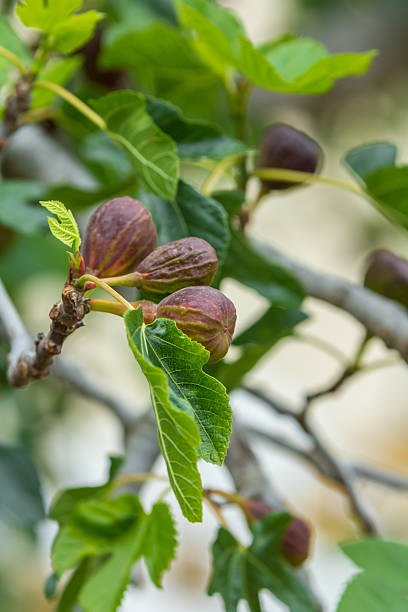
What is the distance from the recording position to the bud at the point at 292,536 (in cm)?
67

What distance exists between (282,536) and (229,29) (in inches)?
19.5


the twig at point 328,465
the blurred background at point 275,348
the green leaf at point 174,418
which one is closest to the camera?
the green leaf at point 174,418

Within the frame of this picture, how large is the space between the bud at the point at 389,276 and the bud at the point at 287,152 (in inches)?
4.7

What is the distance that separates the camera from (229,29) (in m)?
0.69

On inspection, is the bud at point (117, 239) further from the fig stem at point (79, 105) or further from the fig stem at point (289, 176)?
the fig stem at point (289, 176)

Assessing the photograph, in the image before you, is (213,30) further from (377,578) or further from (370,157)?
(377,578)

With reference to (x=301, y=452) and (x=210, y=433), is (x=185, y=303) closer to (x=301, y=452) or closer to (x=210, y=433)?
(x=210, y=433)

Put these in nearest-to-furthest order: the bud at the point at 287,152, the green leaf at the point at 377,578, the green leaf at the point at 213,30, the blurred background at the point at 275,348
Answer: the green leaf at the point at 377,578
the green leaf at the point at 213,30
the bud at the point at 287,152
the blurred background at the point at 275,348

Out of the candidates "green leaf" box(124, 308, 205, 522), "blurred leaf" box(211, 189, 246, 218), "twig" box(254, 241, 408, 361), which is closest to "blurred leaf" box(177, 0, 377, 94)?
"blurred leaf" box(211, 189, 246, 218)

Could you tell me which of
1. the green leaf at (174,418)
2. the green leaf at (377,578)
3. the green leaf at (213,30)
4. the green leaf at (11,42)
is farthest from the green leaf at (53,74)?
the green leaf at (377,578)

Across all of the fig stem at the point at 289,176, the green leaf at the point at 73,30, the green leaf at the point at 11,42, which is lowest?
the fig stem at the point at 289,176

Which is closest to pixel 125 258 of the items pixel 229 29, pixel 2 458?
pixel 229 29

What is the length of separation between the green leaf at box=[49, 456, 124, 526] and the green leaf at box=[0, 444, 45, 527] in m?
0.15

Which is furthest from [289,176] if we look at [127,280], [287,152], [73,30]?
[127,280]
